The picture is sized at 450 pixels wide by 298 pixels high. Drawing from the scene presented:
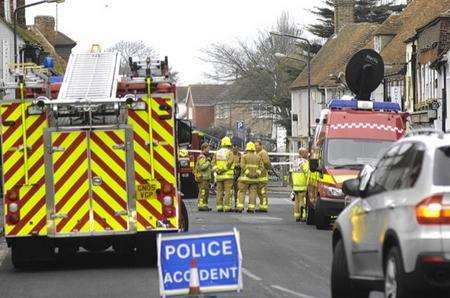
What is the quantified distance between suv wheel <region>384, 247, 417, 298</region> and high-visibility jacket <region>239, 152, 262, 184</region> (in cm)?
2110

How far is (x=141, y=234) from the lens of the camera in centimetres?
1705

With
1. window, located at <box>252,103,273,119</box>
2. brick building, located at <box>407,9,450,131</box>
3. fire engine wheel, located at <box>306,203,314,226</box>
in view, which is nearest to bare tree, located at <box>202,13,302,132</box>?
window, located at <box>252,103,273,119</box>

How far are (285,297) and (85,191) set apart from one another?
168 inches

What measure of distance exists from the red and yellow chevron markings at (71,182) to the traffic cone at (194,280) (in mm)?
5841

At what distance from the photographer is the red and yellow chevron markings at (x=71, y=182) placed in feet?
55.2

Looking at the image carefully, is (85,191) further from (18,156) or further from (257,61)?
(257,61)

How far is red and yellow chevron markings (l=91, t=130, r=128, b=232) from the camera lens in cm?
1684

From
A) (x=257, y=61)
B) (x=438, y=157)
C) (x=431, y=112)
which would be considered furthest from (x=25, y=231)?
(x=257, y=61)

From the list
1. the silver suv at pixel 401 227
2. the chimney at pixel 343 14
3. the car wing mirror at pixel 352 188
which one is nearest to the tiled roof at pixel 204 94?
the chimney at pixel 343 14

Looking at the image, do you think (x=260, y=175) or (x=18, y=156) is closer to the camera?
(x=18, y=156)

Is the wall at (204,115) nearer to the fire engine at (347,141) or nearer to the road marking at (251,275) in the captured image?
the fire engine at (347,141)

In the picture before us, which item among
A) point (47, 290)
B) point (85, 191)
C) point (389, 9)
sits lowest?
point (47, 290)

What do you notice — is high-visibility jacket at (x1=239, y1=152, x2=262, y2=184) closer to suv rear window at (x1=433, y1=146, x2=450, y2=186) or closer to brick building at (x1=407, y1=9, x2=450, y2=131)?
brick building at (x1=407, y1=9, x2=450, y2=131)

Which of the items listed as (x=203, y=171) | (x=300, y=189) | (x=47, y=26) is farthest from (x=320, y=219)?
(x=47, y=26)
